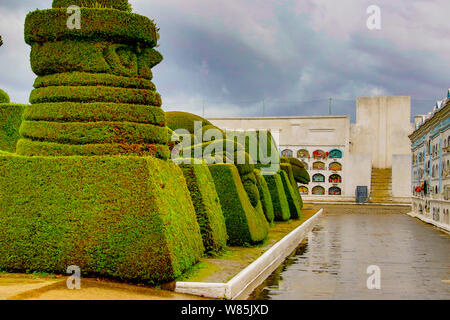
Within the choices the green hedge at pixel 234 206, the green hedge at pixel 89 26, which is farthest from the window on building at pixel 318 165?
the green hedge at pixel 89 26

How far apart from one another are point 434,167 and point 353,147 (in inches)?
1282

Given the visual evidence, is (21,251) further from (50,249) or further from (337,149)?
(337,149)

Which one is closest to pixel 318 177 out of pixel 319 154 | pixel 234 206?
pixel 319 154

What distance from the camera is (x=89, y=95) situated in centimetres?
990

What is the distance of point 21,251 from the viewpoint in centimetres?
920

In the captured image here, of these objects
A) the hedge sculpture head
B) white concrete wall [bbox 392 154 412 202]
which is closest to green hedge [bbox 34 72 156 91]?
the hedge sculpture head

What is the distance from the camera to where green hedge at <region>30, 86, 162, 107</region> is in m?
9.90

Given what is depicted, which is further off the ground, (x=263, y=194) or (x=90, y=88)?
(x=90, y=88)

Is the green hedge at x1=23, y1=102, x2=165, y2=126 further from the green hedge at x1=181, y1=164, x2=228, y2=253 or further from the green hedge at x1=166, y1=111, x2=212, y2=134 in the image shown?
the green hedge at x1=166, y1=111, x2=212, y2=134

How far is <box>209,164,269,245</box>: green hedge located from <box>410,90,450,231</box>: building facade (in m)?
12.1

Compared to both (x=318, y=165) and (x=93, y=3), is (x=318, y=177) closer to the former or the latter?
(x=318, y=165)

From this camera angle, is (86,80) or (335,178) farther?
(335,178)

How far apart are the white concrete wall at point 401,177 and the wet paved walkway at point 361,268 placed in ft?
110
